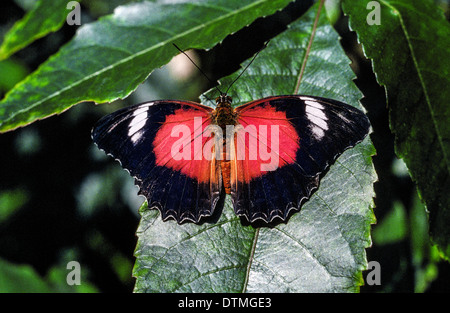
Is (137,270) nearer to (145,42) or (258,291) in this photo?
(258,291)

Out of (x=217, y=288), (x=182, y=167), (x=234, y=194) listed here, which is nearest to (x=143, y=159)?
(x=182, y=167)

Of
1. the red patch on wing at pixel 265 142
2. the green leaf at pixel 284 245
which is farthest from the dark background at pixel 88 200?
the green leaf at pixel 284 245

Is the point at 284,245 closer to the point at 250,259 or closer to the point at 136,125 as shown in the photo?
the point at 250,259

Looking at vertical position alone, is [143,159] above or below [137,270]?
above

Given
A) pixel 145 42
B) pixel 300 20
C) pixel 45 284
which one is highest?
pixel 300 20

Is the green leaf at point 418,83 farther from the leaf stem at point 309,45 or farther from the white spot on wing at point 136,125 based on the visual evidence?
the white spot on wing at point 136,125

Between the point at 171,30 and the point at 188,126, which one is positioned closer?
the point at 171,30

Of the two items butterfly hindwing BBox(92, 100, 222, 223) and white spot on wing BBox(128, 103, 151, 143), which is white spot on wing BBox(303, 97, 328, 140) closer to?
butterfly hindwing BBox(92, 100, 222, 223)
